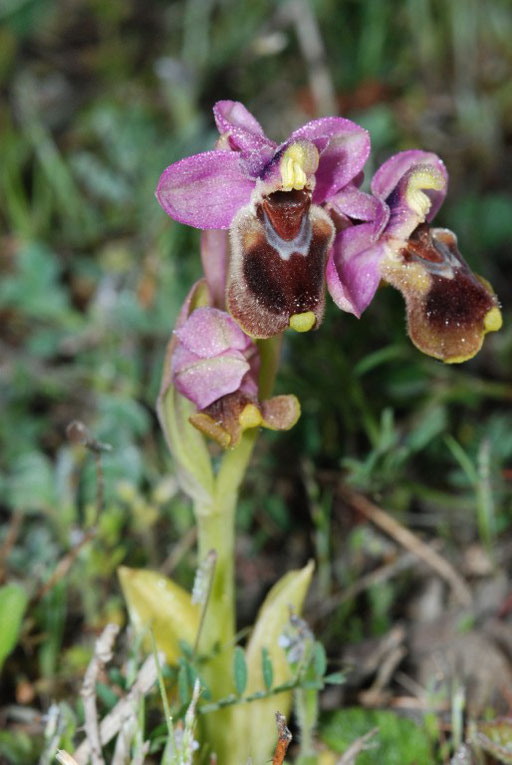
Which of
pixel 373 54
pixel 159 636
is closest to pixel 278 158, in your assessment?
pixel 159 636

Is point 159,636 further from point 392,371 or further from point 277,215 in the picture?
point 392,371

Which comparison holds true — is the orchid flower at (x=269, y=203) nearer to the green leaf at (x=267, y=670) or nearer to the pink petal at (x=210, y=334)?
the pink petal at (x=210, y=334)

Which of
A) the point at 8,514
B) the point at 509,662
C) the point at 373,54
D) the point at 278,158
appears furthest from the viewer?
the point at 373,54

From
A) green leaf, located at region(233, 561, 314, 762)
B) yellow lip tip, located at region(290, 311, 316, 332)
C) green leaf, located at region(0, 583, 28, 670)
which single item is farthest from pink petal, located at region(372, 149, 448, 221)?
green leaf, located at region(0, 583, 28, 670)

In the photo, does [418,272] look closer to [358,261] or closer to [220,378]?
[358,261]

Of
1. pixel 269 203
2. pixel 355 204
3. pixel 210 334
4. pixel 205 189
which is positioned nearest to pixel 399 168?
pixel 355 204

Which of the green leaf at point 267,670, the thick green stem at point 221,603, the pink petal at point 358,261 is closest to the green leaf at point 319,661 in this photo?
the green leaf at point 267,670
